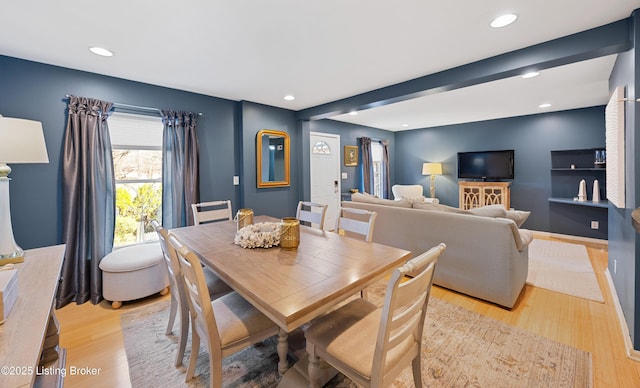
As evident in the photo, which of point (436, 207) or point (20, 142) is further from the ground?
point (20, 142)

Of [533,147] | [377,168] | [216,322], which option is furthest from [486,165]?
[216,322]

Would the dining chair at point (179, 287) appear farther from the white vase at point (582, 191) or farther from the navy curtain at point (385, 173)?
the white vase at point (582, 191)

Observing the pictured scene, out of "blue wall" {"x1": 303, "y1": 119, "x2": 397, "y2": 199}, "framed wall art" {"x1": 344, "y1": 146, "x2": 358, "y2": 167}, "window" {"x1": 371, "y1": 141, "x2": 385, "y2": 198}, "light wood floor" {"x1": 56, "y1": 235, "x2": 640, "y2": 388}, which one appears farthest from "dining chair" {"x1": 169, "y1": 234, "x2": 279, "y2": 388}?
"window" {"x1": 371, "y1": 141, "x2": 385, "y2": 198}

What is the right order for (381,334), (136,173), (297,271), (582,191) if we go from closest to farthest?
1. (381,334)
2. (297,271)
3. (136,173)
4. (582,191)

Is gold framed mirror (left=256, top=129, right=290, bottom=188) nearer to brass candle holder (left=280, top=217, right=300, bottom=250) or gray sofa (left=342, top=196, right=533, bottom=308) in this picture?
gray sofa (left=342, top=196, right=533, bottom=308)

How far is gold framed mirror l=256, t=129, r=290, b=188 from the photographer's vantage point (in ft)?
13.1

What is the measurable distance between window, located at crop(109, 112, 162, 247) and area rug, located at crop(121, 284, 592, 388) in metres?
1.29

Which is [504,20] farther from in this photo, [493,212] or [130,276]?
[130,276]

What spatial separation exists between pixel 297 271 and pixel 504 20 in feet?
7.17

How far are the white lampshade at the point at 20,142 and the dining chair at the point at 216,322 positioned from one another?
1061mm

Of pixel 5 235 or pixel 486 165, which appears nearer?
pixel 5 235

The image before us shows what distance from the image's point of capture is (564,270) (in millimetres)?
3230

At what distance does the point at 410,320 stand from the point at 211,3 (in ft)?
6.91

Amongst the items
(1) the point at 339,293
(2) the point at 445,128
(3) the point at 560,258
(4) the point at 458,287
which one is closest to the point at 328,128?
(2) the point at 445,128
